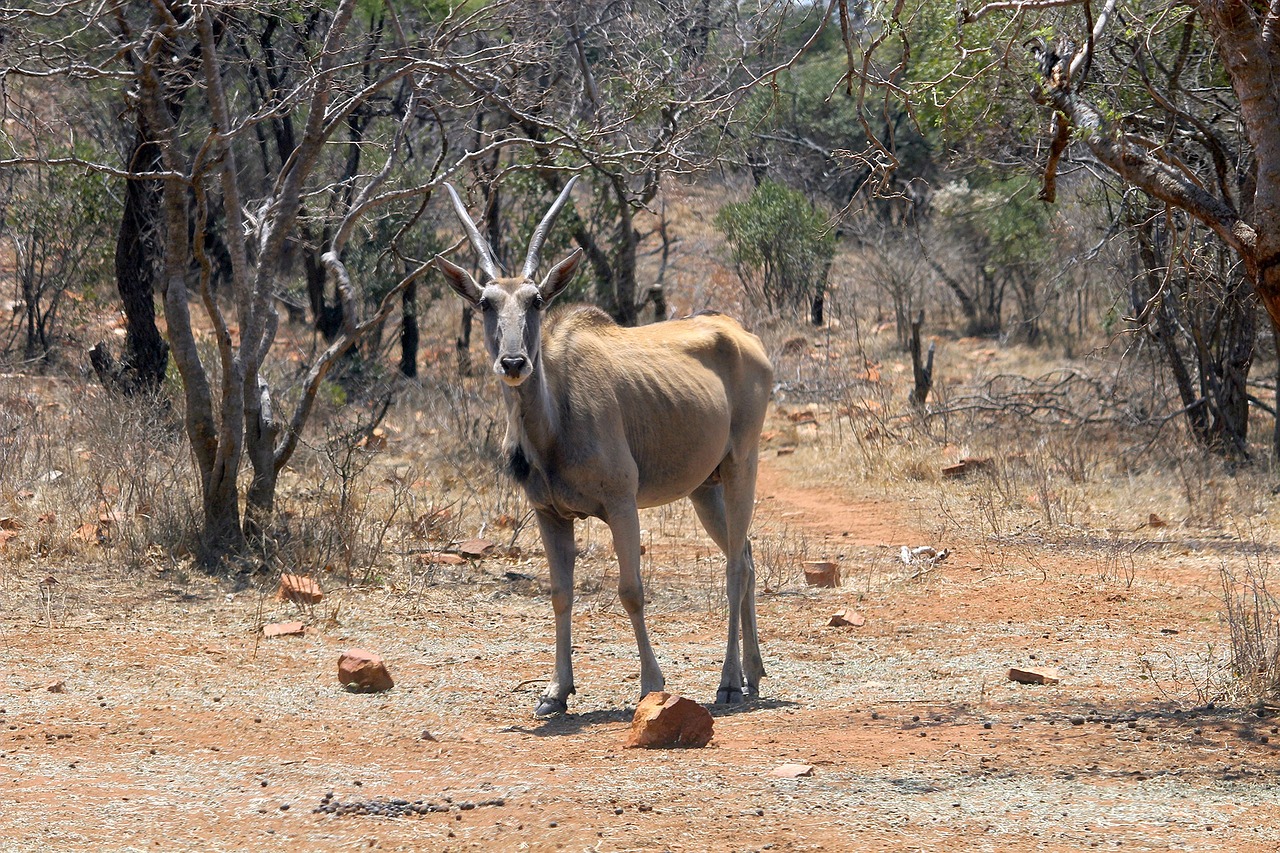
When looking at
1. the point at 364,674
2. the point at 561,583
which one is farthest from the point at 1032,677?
the point at 364,674

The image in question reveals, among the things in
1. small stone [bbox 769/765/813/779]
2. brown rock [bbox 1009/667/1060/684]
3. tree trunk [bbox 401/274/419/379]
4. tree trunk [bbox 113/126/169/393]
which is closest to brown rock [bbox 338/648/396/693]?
small stone [bbox 769/765/813/779]

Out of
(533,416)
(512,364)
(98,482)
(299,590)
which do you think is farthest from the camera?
(98,482)

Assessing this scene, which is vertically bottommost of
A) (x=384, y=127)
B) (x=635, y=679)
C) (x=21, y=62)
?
(x=635, y=679)

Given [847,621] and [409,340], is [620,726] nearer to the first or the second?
[847,621]

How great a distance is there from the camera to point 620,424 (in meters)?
6.93

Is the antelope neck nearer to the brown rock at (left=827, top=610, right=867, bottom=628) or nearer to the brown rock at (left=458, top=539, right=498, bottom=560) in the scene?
the brown rock at (left=827, top=610, right=867, bottom=628)

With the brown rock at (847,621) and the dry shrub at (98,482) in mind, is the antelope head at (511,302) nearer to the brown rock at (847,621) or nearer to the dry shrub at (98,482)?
the brown rock at (847,621)

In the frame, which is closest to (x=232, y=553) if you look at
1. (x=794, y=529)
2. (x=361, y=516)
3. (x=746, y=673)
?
(x=361, y=516)

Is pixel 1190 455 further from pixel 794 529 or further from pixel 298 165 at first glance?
pixel 298 165

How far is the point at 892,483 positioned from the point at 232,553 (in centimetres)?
651

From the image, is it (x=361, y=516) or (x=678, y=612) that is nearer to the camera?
(x=678, y=612)

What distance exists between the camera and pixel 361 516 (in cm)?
1001

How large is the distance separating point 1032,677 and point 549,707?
2386 millimetres

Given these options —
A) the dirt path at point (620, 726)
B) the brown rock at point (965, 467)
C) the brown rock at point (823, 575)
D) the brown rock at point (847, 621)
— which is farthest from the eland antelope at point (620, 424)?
the brown rock at point (965, 467)
